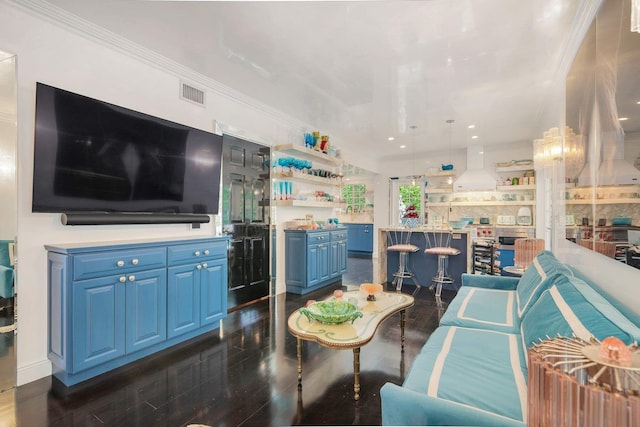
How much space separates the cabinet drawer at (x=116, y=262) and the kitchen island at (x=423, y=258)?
11.9 ft

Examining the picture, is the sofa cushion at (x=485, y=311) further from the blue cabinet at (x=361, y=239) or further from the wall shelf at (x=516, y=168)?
the blue cabinet at (x=361, y=239)

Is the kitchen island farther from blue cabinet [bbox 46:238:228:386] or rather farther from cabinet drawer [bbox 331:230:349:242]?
blue cabinet [bbox 46:238:228:386]

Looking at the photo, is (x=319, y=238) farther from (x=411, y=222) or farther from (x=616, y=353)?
(x=616, y=353)

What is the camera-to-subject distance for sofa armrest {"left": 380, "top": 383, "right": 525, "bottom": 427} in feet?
3.42

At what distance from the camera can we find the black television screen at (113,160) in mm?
2307

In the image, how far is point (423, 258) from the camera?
17.3 ft

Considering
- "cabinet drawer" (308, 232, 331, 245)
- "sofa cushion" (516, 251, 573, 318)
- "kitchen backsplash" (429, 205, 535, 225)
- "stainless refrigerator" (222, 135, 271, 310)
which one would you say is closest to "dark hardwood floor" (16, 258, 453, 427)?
"sofa cushion" (516, 251, 573, 318)

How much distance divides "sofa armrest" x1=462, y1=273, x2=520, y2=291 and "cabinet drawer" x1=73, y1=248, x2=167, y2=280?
305cm

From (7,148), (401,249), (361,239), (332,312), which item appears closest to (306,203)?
(401,249)

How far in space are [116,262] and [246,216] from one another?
1987mm

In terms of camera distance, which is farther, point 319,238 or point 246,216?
point 319,238

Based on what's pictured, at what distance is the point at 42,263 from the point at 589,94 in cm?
403

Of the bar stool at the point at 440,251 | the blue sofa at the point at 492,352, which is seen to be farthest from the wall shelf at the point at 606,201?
the bar stool at the point at 440,251

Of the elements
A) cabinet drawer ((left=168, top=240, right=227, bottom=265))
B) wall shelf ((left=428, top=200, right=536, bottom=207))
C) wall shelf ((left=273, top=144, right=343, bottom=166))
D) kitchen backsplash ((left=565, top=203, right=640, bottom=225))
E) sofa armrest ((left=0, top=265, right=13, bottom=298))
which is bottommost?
sofa armrest ((left=0, top=265, right=13, bottom=298))
